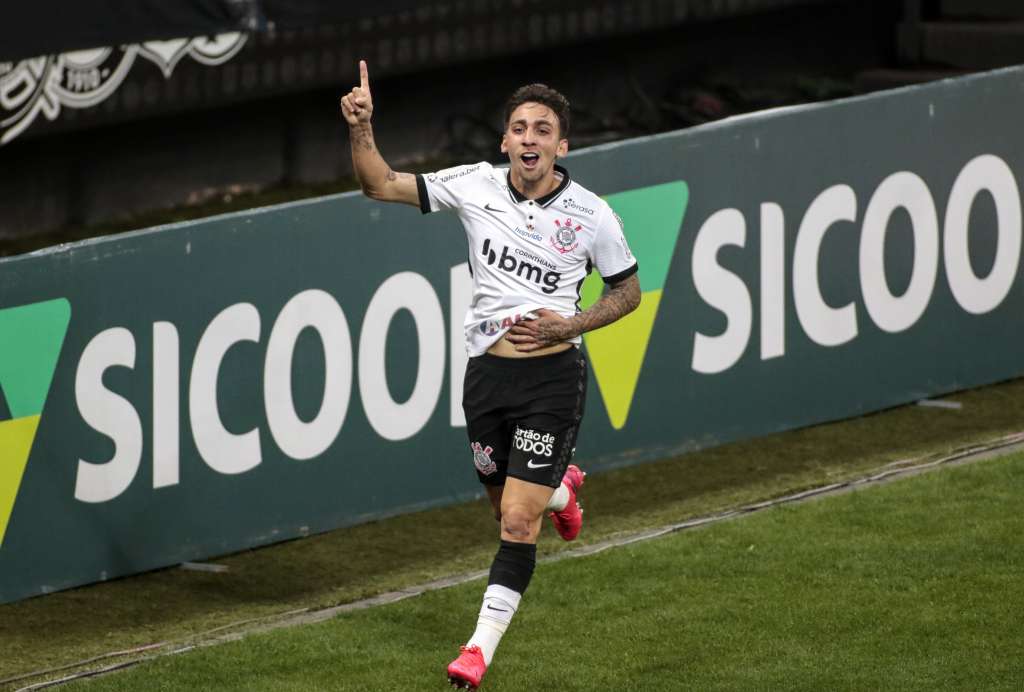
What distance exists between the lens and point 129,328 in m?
8.44

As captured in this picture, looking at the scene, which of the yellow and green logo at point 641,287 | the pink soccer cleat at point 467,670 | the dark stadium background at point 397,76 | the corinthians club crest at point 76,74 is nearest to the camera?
the pink soccer cleat at point 467,670

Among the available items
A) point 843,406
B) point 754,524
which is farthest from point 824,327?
point 754,524

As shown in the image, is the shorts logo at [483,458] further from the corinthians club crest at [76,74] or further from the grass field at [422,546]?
the corinthians club crest at [76,74]

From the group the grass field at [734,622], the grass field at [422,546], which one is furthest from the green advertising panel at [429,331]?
the grass field at [734,622]

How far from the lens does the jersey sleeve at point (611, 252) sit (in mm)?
7176

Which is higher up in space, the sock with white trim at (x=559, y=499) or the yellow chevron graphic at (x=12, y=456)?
the yellow chevron graphic at (x=12, y=456)

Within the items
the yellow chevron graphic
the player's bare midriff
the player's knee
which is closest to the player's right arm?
the player's bare midriff

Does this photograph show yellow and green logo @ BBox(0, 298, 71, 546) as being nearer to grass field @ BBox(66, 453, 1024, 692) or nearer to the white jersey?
grass field @ BBox(66, 453, 1024, 692)

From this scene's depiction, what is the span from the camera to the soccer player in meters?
6.98

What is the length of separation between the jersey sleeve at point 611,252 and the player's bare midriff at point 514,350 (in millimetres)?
303

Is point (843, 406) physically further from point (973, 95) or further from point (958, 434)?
point (973, 95)

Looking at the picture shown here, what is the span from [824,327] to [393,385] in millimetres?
2795

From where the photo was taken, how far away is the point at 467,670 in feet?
21.3

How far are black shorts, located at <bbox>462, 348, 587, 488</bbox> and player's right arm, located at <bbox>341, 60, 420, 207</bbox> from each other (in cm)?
69
